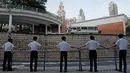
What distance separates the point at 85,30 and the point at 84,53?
93.9ft

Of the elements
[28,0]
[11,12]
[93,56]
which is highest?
[28,0]

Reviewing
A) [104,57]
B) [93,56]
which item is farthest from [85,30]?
[93,56]

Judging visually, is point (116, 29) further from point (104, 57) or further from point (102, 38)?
Result: point (104, 57)

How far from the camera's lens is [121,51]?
10023 mm

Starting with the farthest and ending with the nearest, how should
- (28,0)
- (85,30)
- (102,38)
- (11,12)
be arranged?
(28,0), (85,30), (11,12), (102,38)

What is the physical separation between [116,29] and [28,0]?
2452 centimetres

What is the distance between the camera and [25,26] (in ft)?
159

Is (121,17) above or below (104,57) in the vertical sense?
above

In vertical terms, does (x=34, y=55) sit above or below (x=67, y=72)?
above

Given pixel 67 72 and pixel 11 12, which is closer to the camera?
pixel 67 72

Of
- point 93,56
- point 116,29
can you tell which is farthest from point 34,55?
point 116,29

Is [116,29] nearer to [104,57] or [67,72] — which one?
[104,57]

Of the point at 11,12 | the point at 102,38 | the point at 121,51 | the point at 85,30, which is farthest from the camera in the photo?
the point at 85,30

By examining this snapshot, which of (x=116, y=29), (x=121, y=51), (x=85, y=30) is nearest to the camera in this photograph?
(x=121, y=51)
